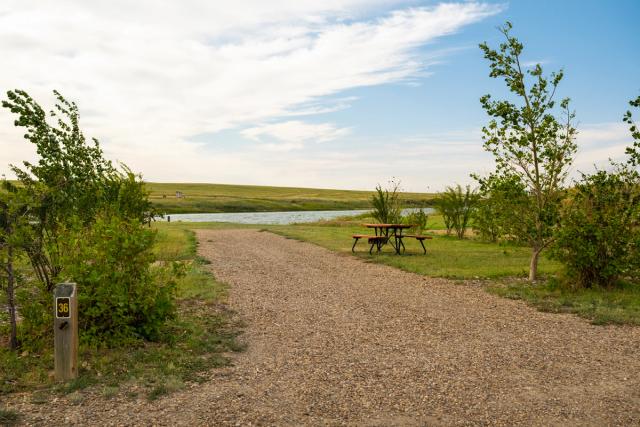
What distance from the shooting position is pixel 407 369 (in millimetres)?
5730

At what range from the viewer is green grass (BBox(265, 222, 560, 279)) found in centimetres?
1306

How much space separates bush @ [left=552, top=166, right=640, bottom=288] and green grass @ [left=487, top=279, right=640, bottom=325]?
1.13ft

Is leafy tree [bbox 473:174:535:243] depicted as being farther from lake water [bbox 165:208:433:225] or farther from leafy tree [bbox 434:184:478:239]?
lake water [bbox 165:208:433:225]

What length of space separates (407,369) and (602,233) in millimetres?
6268

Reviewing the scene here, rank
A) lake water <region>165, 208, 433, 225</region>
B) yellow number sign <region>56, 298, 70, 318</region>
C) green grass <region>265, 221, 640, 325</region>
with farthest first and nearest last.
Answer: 1. lake water <region>165, 208, 433, 225</region>
2. green grass <region>265, 221, 640, 325</region>
3. yellow number sign <region>56, 298, 70, 318</region>

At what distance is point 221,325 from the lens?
306 inches

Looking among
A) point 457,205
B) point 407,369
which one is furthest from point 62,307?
point 457,205

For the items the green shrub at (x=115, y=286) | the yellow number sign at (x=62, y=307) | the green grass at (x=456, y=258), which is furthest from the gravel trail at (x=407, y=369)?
the green grass at (x=456, y=258)

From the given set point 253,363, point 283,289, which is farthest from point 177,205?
point 253,363

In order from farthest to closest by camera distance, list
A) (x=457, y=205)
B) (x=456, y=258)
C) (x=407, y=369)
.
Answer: (x=457, y=205)
(x=456, y=258)
(x=407, y=369)

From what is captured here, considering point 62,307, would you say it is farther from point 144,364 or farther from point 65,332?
point 144,364

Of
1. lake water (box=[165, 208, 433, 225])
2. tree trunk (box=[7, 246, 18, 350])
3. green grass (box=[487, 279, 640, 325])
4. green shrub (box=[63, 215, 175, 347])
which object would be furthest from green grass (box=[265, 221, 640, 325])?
lake water (box=[165, 208, 433, 225])

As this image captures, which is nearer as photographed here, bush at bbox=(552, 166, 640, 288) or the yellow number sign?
the yellow number sign

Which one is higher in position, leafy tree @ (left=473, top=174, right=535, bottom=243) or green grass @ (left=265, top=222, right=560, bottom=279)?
leafy tree @ (left=473, top=174, right=535, bottom=243)
